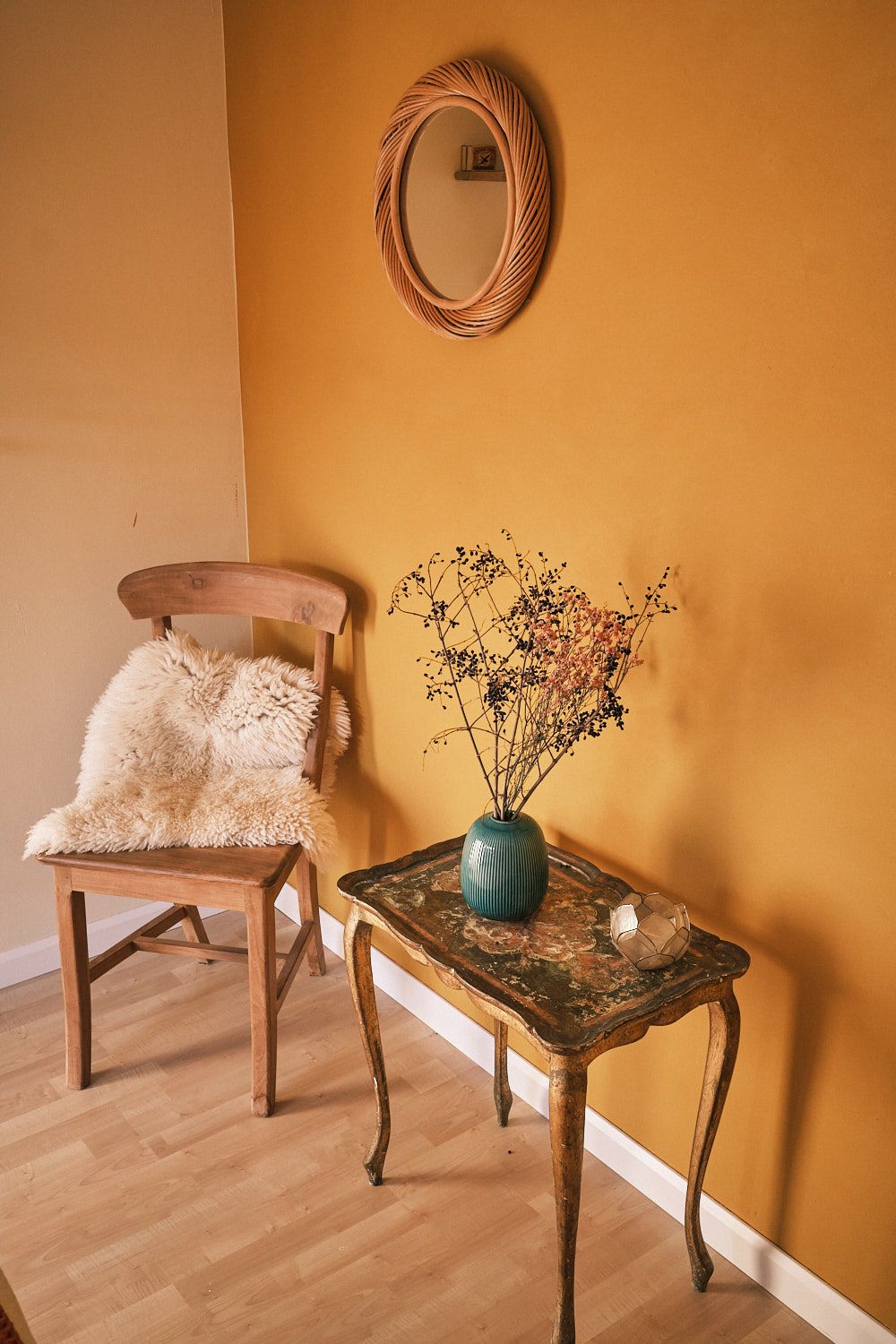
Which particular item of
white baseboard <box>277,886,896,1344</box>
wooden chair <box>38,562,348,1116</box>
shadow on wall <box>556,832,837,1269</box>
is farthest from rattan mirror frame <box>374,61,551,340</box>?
white baseboard <box>277,886,896,1344</box>

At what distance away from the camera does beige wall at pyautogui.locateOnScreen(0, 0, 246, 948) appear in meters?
2.19

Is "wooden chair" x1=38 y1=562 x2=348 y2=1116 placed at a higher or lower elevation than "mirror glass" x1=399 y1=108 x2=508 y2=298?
lower

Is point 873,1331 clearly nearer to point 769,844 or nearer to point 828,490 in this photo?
point 769,844

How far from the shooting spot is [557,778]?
5.99 feet

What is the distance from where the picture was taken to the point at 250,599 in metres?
2.32

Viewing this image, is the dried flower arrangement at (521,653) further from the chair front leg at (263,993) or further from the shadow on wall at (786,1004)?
the chair front leg at (263,993)

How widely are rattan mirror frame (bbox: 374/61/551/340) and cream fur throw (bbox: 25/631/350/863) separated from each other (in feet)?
2.86

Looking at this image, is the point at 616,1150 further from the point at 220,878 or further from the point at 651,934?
the point at 220,878

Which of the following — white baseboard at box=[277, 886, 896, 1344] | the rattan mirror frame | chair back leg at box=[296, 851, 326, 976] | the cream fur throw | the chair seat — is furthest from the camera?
chair back leg at box=[296, 851, 326, 976]

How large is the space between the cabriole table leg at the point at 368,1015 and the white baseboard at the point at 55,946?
2.54ft

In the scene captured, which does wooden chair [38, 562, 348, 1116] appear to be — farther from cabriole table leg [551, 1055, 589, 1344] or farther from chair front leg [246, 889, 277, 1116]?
cabriole table leg [551, 1055, 589, 1344]

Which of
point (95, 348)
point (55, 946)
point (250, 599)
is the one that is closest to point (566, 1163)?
point (250, 599)

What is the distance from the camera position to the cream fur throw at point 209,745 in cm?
204

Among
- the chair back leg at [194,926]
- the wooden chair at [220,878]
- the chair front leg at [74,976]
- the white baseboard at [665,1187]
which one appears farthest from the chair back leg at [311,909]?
the chair front leg at [74,976]
